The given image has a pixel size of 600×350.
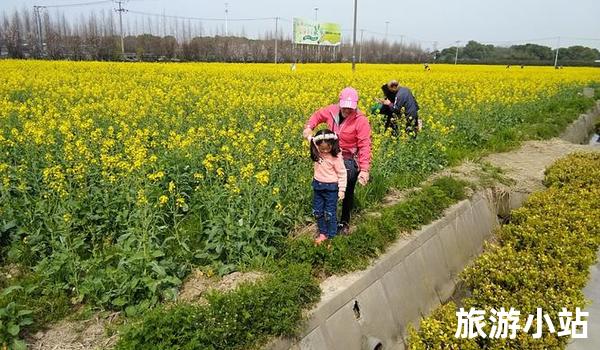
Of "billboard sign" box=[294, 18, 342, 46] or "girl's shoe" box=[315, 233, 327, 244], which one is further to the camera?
"billboard sign" box=[294, 18, 342, 46]

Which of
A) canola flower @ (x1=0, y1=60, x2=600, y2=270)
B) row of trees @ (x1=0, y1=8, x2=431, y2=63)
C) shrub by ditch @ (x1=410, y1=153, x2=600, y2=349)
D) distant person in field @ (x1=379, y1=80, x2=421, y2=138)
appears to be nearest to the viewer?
shrub by ditch @ (x1=410, y1=153, x2=600, y2=349)

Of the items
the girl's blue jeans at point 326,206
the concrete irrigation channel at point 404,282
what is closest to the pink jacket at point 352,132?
the girl's blue jeans at point 326,206

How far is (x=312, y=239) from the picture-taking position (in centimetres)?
529

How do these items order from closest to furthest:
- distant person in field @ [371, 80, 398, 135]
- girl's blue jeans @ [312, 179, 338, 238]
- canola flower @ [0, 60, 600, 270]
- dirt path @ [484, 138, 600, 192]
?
girl's blue jeans @ [312, 179, 338, 238] < canola flower @ [0, 60, 600, 270] < dirt path @ [484, 138, 600, 192] < distant person in field @ [371, 80, 398, 135]

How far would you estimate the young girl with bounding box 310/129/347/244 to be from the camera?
500 cm

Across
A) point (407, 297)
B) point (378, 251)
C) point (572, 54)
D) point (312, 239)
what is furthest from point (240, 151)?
point (572, 54)

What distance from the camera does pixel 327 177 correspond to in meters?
5.11

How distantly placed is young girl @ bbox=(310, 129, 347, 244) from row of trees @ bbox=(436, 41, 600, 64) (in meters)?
66.7

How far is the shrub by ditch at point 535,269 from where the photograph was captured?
448cm

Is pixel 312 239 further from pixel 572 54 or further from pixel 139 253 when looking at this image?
pixel 572 54

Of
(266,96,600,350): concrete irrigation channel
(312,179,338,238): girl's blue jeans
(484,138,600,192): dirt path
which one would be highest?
(312,179,338,238): girl's blue jeans

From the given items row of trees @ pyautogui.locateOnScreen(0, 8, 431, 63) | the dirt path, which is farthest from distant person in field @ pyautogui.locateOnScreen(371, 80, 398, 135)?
row of trees @ pyautogui.locateOnScreen(0, 8, 431, 63)

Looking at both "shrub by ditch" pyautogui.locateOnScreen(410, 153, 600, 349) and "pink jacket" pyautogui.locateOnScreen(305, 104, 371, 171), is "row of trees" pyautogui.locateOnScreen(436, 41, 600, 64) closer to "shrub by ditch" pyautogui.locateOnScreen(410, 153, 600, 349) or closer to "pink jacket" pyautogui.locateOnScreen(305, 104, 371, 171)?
"shrub by ditch" pyautogui.locateOnScreen(410, 153, 600, 349)

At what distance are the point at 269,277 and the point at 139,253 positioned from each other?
1.20 m
